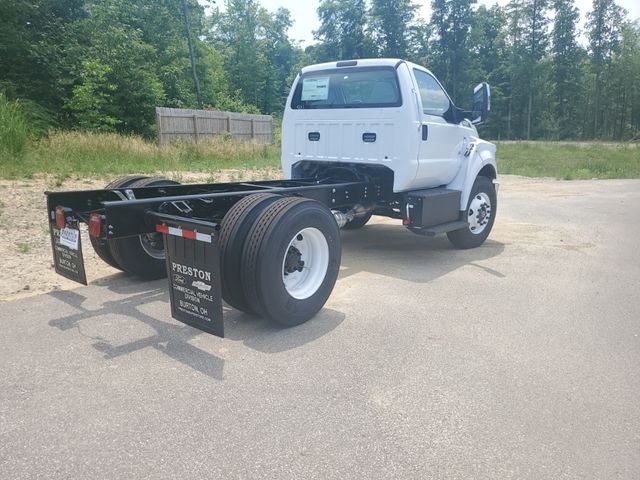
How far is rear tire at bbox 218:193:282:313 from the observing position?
4.01 meters

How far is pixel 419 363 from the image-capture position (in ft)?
12.3

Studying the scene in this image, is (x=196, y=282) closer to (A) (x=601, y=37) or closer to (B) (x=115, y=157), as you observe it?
(B) (x=115, y=157)

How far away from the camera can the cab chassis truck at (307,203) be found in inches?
156

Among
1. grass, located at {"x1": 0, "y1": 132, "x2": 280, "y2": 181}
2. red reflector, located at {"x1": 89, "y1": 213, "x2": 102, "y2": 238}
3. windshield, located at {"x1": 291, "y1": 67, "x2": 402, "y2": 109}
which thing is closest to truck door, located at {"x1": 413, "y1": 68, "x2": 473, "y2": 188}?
windshield, located at {"x1": 291, "y1": 67, "x2": 402, "y2": 109}

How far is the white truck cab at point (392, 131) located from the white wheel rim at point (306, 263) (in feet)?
6.47

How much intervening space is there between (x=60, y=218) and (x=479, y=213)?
5.40m

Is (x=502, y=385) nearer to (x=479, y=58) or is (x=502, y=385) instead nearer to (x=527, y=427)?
(x=527, y=427)

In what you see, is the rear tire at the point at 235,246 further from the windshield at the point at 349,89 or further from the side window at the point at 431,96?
the side window at the point at 431,96

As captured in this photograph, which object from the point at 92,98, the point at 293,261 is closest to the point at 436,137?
the point at 293,261

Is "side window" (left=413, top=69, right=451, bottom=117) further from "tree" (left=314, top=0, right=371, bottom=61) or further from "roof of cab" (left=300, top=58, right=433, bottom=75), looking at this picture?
"tree" (left=314, top=0, right=371, bottom=61)

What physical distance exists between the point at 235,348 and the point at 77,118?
2225 cm

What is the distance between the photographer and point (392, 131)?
6164mm

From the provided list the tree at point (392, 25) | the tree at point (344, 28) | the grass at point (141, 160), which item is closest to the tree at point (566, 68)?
the tree at point (392, 25)

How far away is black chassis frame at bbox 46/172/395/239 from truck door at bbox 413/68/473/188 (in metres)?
0.62
